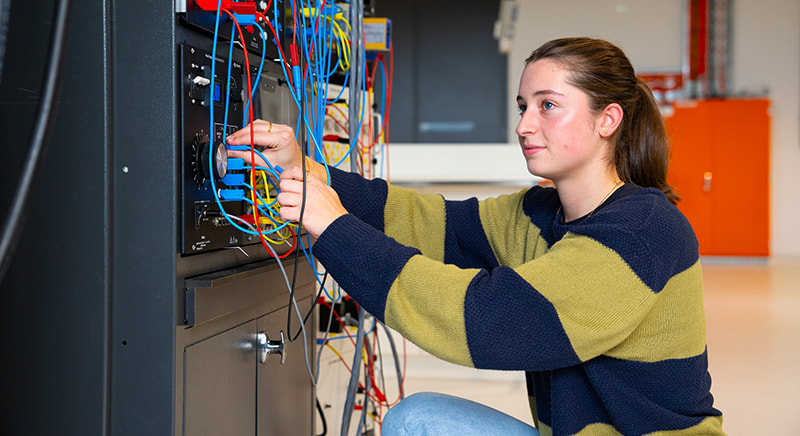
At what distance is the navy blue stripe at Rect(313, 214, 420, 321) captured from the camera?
2.59ft

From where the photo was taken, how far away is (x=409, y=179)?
3.26 m

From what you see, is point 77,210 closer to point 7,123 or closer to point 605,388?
point 7,123

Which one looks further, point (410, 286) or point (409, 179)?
point (409, 179)

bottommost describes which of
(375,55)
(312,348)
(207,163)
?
(312,348)

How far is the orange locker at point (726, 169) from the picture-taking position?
6840 millimetres

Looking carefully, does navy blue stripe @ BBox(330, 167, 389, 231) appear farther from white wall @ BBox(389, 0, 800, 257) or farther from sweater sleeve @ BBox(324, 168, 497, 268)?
white wall @ BBox(389, 0, 800, 257)

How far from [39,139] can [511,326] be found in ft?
1.81

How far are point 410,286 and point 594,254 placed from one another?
9.7 inches

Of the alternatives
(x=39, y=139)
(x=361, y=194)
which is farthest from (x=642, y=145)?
(x=39, y=139)

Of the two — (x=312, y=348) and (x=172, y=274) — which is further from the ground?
(x=172, y=274)

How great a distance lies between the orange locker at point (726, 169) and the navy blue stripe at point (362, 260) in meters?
6.73

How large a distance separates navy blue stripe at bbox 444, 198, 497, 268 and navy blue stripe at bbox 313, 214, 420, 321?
466mm

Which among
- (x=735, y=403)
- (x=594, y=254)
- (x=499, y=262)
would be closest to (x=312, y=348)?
(x=499, y=262)

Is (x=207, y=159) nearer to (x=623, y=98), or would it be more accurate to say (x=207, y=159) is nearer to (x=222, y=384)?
A: (x=222, y=384)
